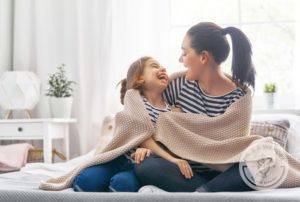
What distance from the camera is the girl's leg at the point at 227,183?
4.78 feet

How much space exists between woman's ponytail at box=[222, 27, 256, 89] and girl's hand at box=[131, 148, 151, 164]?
394mm

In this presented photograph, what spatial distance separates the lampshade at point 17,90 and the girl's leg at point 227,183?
2083mm

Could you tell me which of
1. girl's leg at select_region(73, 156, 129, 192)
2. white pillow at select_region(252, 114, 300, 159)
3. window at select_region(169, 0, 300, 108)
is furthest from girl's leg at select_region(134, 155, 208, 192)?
window at select_region(169, 0, 300, 108)

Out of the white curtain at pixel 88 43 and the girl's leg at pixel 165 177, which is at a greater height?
the white curtain at pixel 88 43

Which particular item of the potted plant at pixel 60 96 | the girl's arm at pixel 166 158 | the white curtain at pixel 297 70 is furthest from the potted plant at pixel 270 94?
the girl's arm at pixel 166 158

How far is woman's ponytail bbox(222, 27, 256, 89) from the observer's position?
1690mm

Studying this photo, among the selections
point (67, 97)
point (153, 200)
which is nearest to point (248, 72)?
point (153, 200)

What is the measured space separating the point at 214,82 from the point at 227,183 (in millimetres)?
409

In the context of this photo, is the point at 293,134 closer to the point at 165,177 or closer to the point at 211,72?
the point at 211,72

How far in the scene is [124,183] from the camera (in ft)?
4.82

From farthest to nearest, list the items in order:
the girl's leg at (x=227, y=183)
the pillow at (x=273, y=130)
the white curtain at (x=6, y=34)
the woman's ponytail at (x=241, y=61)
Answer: the white curtain at (x=6, y=34) < the pillow at (x=273, y=130) < the woman's ponytail at (x=241, y=61) < the girl's leg at (x=227, y=183)

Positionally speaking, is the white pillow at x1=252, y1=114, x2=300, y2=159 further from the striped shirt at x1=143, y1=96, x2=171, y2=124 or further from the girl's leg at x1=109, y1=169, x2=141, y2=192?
the girl's leg at x1=109, y1=169, x2=141, y2=192

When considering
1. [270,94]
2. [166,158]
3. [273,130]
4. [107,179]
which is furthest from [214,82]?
[270,94]

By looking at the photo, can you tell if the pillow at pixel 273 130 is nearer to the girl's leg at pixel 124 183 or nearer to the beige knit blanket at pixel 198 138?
the beige knit blanket at pixel 198 138
